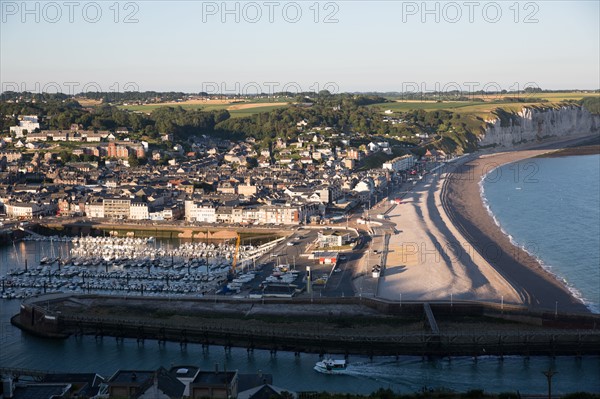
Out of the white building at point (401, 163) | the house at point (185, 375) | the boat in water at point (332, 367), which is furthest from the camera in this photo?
the white building at point (401, 163)

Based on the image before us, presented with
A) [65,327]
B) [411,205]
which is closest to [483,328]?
[65,327]

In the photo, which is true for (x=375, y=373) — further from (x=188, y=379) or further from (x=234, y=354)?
(x=188, y=379)

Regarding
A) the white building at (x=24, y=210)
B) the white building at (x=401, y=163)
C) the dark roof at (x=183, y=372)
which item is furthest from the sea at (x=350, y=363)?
the white building at (x=401, y=163)

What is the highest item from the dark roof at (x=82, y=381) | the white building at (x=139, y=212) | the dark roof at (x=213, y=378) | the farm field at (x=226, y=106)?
the farm field at (x=226, y=106)

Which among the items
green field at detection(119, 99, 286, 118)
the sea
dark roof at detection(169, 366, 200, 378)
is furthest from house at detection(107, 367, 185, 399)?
green field at detection(119, 99, 286, 118)

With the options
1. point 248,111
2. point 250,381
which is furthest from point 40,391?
point 248,111

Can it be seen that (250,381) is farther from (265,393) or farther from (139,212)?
(139,212)

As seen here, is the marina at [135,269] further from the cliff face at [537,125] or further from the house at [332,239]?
the cliff face at [537,125]
